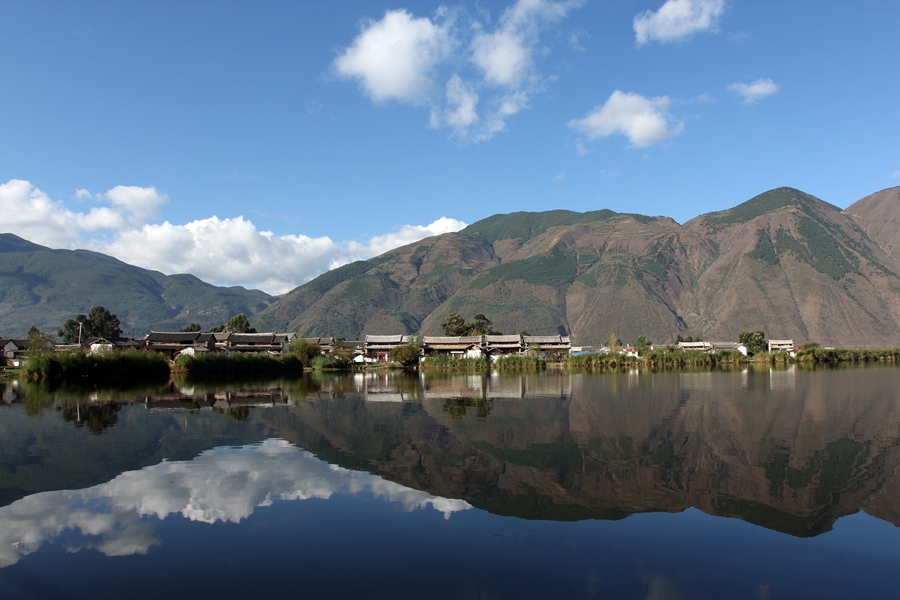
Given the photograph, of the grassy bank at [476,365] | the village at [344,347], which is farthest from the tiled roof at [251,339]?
the grassy bank at [476,365]

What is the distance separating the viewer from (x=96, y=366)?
52688mm

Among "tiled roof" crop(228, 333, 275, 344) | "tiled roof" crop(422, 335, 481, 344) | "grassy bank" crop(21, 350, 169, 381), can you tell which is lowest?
"grassy bank" crop(21, 350, 169, 381)

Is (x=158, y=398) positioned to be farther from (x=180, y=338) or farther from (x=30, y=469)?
(x=180, y=338)

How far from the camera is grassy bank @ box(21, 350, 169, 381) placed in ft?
163

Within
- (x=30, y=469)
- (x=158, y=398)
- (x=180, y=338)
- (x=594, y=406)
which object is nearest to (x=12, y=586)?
(x=30, y=469)

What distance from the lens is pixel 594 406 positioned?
27.7 metres

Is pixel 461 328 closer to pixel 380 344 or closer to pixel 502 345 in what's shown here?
pixel 502 345

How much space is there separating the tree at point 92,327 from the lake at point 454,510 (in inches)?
4670

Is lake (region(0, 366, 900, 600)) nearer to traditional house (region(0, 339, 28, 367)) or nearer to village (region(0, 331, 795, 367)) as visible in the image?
village (region(0, 331, 795, 367))

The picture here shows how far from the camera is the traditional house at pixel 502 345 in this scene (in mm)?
108375

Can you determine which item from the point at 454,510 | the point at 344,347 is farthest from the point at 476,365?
the point at 454,510

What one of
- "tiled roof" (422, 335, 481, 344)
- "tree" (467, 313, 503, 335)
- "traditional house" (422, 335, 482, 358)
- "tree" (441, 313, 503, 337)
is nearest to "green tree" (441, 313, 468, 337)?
"tree" (441, 313, 503, 337)

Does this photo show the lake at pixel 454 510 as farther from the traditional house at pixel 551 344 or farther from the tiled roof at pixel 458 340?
the traditional house at pixel 551 344

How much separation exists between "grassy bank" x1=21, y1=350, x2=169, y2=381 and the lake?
110 ft
